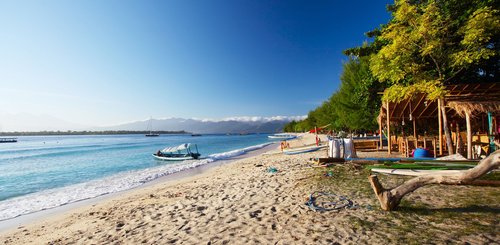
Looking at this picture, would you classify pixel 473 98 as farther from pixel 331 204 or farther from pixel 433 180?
pixel 331 204

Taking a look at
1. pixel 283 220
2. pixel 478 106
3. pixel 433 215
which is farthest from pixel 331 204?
pixel 478 106

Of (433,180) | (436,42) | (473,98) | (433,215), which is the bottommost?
(433,215)

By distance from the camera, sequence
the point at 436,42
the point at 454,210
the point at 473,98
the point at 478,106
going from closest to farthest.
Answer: the point at 454,210 → the point at 478,106 → the point at 473,98 → the point at 436,42

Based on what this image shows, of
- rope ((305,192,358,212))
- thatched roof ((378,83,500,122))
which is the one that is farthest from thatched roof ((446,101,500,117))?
rope ((305,192,358,212))

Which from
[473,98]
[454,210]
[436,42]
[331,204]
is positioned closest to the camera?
[454,210]

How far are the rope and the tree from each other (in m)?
7.15

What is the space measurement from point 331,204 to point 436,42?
9.26 meters

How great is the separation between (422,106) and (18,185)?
25.5 metres

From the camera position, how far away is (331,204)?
5.69 meters

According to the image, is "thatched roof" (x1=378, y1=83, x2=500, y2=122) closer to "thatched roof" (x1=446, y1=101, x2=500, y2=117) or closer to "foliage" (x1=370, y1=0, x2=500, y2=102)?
"thatched roof" (x1=446, y1=101, x2=500, y2=117)

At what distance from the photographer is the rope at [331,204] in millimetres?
5406

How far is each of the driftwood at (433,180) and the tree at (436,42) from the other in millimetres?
6772

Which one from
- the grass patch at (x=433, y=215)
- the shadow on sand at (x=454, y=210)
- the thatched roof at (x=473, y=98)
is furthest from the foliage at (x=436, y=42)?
the shadow on sand at (x=454, y=210)

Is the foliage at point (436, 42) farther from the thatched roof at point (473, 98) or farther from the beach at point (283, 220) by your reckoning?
the beach at point (283, 220)
